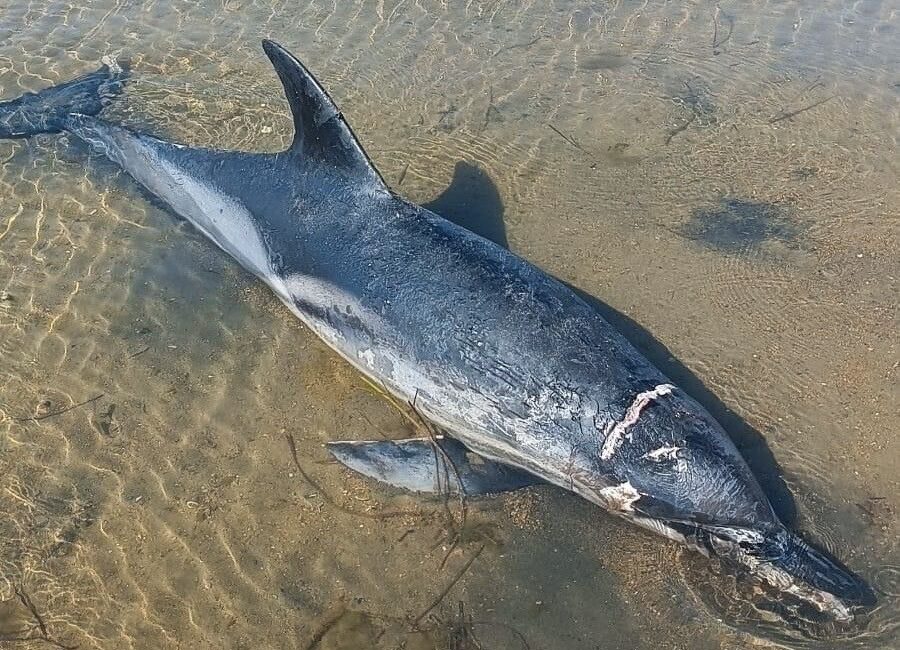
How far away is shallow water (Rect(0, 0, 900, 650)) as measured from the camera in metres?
4.11

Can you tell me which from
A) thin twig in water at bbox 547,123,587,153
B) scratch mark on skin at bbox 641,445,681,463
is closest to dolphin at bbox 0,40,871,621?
scratch mark on skin at bbox 641,445,681,463

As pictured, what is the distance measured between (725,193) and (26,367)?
5.92 meters

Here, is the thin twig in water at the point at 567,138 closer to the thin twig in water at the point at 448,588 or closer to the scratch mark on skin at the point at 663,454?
the scratch mark on skin at the point at 663,454

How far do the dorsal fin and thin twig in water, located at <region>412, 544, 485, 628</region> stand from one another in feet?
8.69

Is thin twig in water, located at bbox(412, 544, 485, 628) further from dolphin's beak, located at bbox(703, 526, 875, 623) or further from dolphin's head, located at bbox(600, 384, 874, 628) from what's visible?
dolphin's beak, located at bbox(703, 526, 875, 623)

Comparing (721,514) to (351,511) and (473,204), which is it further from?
(473,204)

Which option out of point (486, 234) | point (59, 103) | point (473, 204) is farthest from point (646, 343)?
point (59, 103)

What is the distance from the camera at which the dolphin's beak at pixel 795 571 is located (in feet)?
12.7

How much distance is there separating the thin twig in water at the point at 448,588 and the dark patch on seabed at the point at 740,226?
344 cm

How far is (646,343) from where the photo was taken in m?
5.39

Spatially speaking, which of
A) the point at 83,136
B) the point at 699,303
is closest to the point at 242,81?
the point at 83,136

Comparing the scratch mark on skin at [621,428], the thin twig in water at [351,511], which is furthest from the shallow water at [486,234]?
the scratch mark on skin at [621,428]

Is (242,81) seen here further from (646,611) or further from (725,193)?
(646,611)

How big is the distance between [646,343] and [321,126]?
284 centimetres
